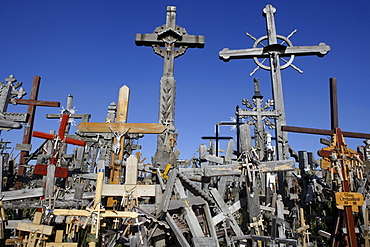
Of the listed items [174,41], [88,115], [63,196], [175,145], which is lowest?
[63,196]

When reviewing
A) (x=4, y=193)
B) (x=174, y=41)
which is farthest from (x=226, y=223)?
(x=174, y=41)

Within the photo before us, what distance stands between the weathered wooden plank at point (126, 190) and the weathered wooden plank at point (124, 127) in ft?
5.95

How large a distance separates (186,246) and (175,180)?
139 cm

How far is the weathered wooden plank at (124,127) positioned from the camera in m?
7.66

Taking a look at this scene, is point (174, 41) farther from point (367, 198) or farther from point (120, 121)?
point (367, 198)

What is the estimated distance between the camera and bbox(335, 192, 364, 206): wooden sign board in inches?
247

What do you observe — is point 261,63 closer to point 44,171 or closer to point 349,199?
point 349,199

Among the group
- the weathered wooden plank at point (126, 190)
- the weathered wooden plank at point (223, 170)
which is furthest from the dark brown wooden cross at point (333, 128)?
the weathered wooden plank at point (126, 190)

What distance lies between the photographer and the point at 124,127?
25.7 feet

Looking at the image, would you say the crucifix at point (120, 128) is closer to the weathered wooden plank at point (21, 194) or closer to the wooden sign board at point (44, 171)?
the wooden sign board at point (44, 171)

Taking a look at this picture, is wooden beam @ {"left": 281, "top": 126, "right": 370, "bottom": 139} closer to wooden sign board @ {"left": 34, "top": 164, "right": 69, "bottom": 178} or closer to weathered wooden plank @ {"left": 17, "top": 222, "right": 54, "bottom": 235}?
wooden sign board @ {"left": 34, "top": 164, "right": 69, "bottom": 178}

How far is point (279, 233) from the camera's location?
629 centimetres

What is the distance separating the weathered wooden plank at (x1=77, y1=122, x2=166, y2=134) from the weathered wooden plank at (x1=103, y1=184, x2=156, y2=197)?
181 cm

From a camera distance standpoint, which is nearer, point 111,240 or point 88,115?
point 111,240
